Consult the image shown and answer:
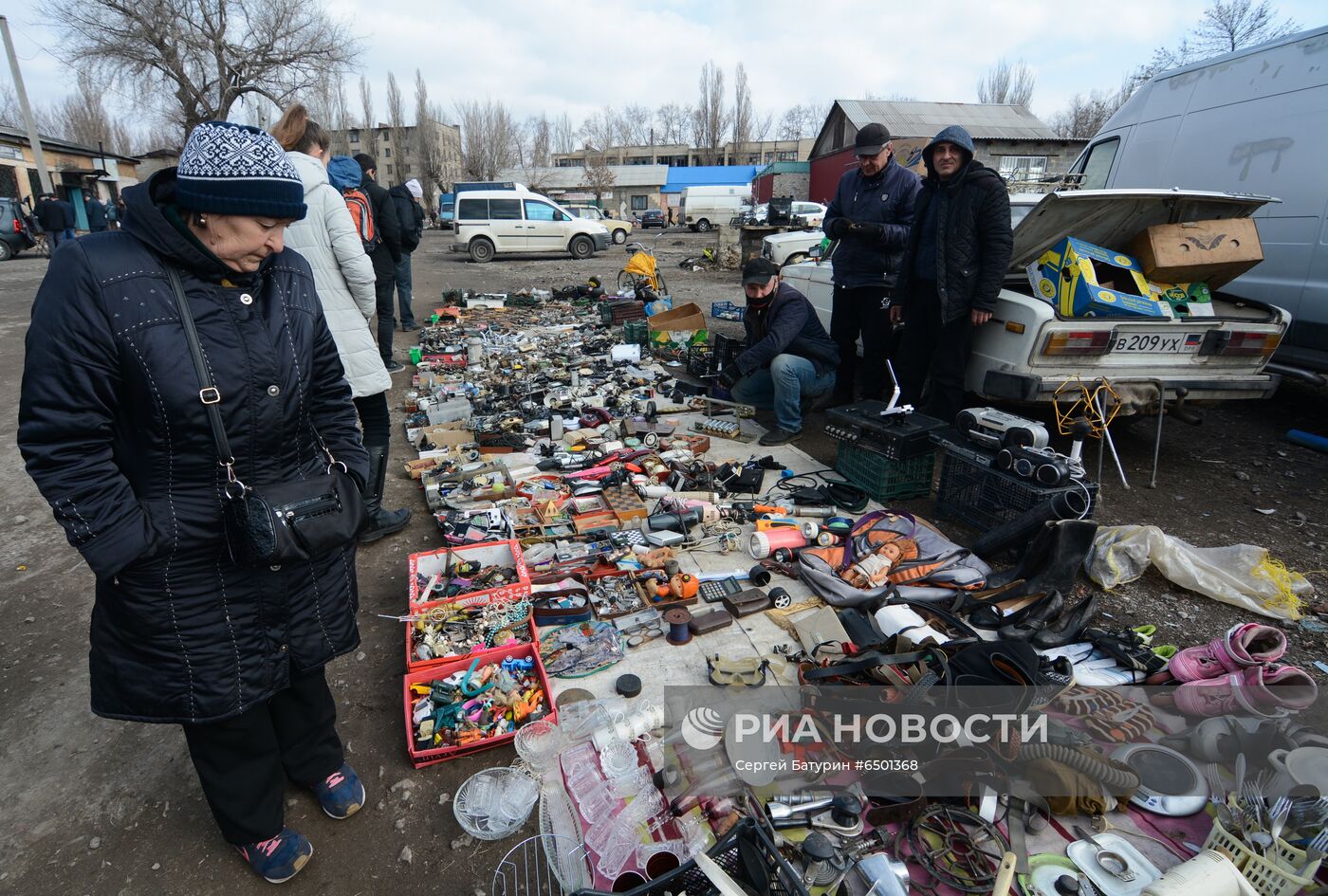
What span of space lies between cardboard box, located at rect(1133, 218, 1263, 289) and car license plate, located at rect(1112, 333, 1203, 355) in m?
0.51

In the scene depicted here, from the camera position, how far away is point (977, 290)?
13.8 feet

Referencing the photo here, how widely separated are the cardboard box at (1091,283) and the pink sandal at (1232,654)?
2.27 metres

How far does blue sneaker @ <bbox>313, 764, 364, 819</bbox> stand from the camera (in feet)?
6.79

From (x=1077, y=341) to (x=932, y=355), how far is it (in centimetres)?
92

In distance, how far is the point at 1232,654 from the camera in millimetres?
2377

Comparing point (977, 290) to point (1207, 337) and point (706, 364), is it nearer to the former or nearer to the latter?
point (1207, 337)

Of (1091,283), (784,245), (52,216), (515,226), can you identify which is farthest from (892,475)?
(52,216)

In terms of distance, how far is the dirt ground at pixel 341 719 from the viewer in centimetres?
194

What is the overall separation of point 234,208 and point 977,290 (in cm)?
413

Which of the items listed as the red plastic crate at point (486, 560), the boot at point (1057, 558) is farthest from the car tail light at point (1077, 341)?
the red plastic crate at point (486, 560)

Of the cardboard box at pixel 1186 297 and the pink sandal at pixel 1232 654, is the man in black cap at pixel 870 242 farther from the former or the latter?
the pink sandal at pixel 1232 654

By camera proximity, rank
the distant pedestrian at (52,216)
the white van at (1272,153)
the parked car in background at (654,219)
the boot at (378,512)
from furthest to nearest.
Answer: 1. the parked car in background at (654,219)
2. the distant pedestrian at (52,216)
3. the white van at (1272,153)
4. the boot at (378,512)

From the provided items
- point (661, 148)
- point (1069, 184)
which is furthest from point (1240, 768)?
point (661, 148)

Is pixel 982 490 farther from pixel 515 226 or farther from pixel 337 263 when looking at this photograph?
pixel 515 226
